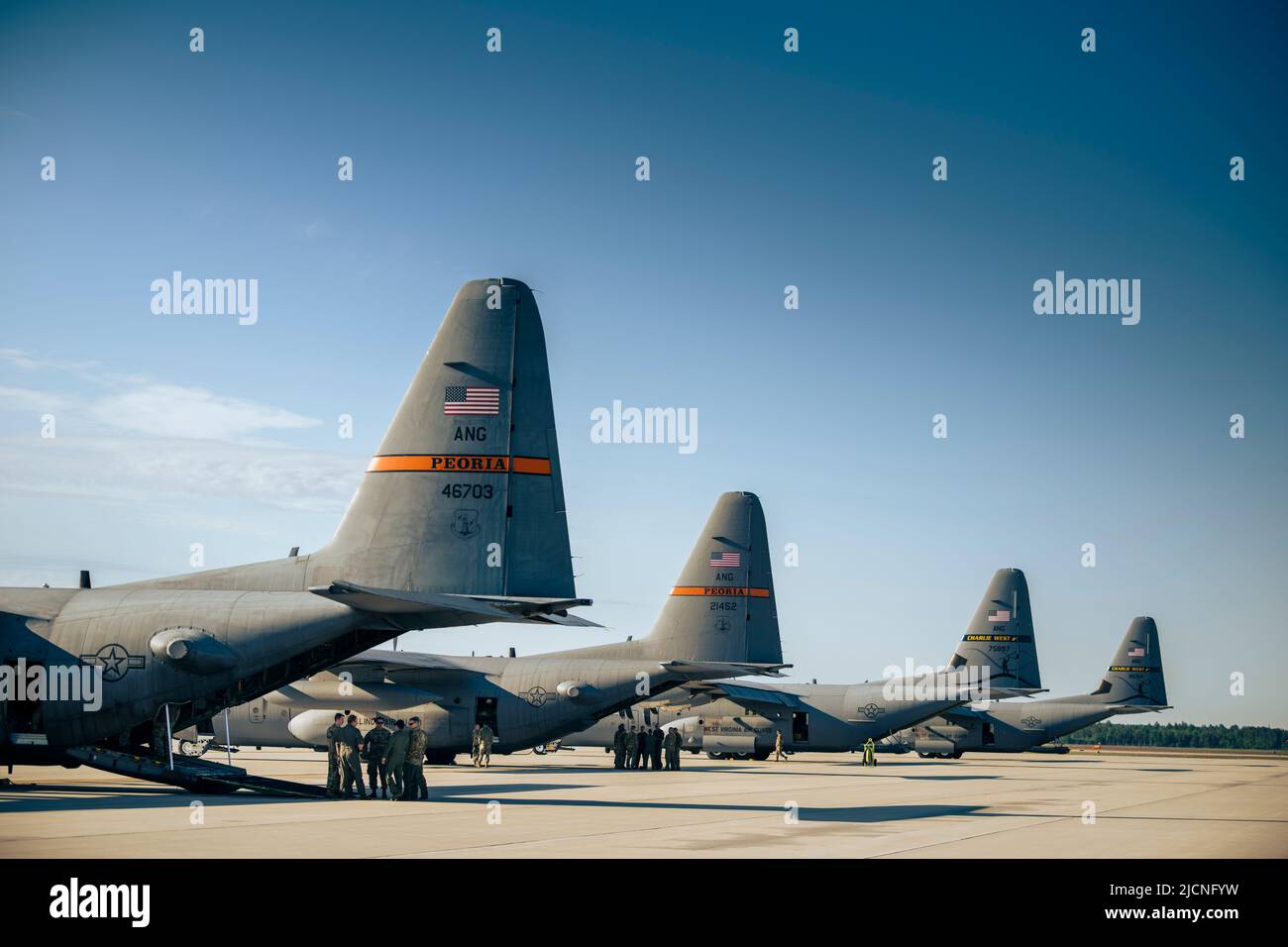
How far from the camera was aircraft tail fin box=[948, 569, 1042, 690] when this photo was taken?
189 ft

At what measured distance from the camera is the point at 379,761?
21.5 meters

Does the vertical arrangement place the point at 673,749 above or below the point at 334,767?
below

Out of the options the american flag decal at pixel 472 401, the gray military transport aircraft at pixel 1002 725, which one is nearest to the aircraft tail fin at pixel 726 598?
the gray military transport aircraft at pixel 1002 725

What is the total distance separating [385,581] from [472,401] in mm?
3322

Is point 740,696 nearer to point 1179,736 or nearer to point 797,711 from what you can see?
point 797,711

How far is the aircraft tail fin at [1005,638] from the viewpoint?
189ft

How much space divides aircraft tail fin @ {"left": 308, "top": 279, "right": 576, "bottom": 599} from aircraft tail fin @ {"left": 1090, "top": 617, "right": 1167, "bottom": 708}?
1954 inches

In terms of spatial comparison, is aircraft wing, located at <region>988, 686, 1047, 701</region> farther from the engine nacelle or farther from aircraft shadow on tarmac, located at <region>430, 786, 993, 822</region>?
aircraft shadow on tarmac, located at <region>430, 786, 993, 822</region>

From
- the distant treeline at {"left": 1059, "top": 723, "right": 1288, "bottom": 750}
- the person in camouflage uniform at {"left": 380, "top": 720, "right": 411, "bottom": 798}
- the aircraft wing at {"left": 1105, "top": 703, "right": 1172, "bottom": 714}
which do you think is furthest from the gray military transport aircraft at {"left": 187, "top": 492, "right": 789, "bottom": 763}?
the distant treeline at {"left": 1059, "top": 723, "right": 1288, "bottom": 750}

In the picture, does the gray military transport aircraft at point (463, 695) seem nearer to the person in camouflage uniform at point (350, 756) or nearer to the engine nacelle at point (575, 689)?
the engine nacelle at point (575, 689)

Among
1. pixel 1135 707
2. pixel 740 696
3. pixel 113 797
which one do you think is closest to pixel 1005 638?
pixel 1135 707

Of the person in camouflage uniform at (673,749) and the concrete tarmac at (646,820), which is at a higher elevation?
the concrete tarmac at (646,820)
